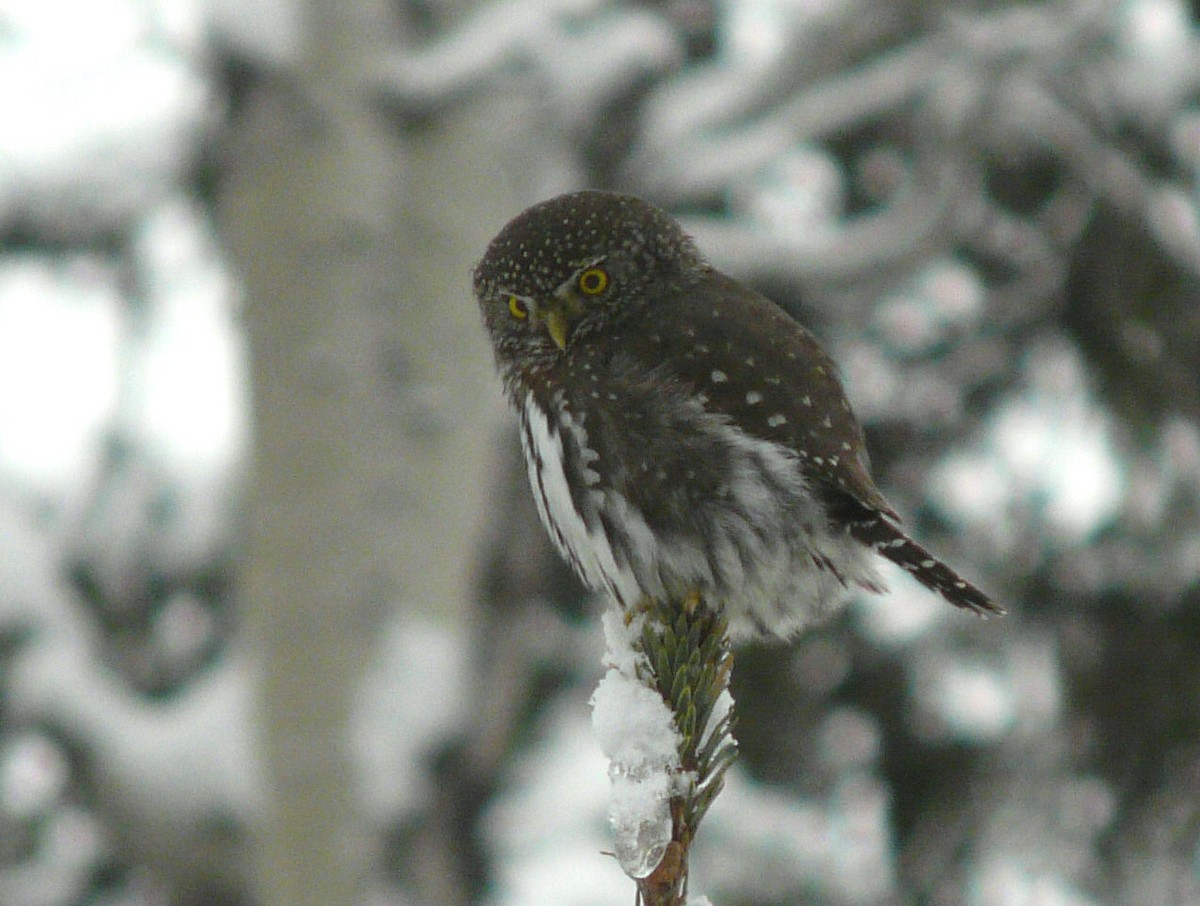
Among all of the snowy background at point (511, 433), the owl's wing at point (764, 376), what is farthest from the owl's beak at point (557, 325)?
the snowy background at point (511, 433)

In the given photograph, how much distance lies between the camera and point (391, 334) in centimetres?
629

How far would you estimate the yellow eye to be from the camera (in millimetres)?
3355

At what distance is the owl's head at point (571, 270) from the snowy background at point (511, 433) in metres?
2.15

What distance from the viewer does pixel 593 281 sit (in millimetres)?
3357

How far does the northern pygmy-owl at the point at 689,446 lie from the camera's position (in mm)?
3045

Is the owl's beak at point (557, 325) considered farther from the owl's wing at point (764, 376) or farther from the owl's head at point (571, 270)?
the owl's wing at point (764, 376)

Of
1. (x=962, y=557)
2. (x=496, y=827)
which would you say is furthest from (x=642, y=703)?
(x=496, y=827)

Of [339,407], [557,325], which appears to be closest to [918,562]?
[557,325]

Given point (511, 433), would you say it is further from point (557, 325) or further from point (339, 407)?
point (557, 325)

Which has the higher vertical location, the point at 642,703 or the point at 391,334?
the point at 391,334

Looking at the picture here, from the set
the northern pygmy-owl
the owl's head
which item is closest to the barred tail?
the northern pygmy-owl

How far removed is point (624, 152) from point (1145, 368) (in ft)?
7.57

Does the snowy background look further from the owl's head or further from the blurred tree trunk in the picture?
the owl's head

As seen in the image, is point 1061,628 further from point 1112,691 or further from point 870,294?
point 870,294
